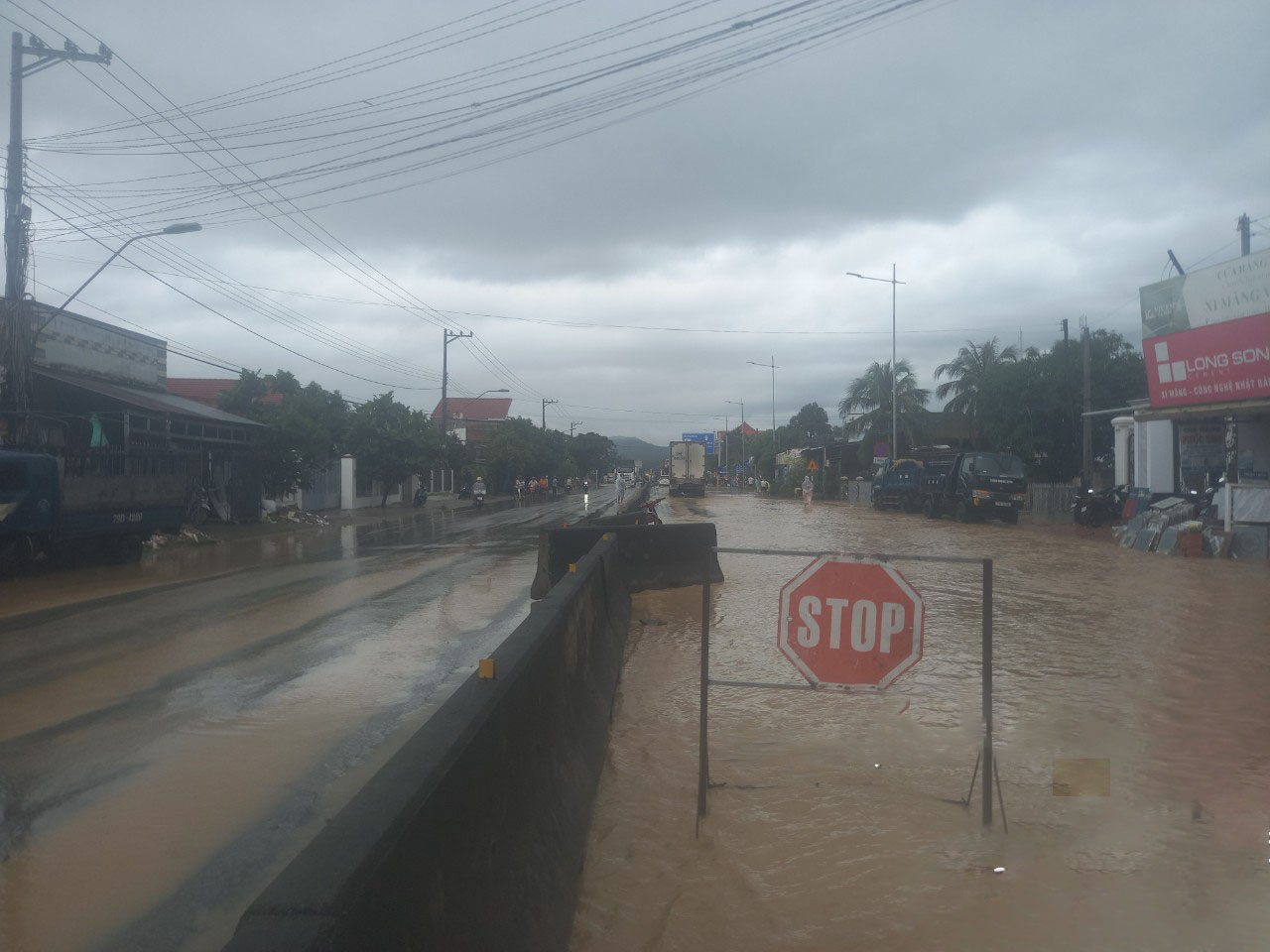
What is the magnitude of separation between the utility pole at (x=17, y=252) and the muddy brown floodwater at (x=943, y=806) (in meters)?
15.5

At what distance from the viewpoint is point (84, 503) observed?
720 inches

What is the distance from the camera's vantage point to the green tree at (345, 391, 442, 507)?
45969 millimetres

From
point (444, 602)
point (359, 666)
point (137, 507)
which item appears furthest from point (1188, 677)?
point (137, 507)

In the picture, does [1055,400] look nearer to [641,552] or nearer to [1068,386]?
[1068,386]

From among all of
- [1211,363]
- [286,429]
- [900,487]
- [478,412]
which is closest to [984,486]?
[900,487]

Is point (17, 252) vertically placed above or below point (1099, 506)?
above

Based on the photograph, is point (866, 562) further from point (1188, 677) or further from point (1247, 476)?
point (1247, 476)

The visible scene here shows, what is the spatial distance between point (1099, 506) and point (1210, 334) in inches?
382

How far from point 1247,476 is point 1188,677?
16.4 meters

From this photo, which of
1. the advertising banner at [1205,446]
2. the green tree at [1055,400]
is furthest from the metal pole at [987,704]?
the green tree at [1055,400]

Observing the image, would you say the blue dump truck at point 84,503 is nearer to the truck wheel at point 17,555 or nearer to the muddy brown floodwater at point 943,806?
the truck wheel at point 17,555

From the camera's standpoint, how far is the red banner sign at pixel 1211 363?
21125mm

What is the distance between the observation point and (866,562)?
559 cm

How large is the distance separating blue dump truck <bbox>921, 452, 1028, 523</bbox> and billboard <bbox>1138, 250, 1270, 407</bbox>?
9791 millimetres
